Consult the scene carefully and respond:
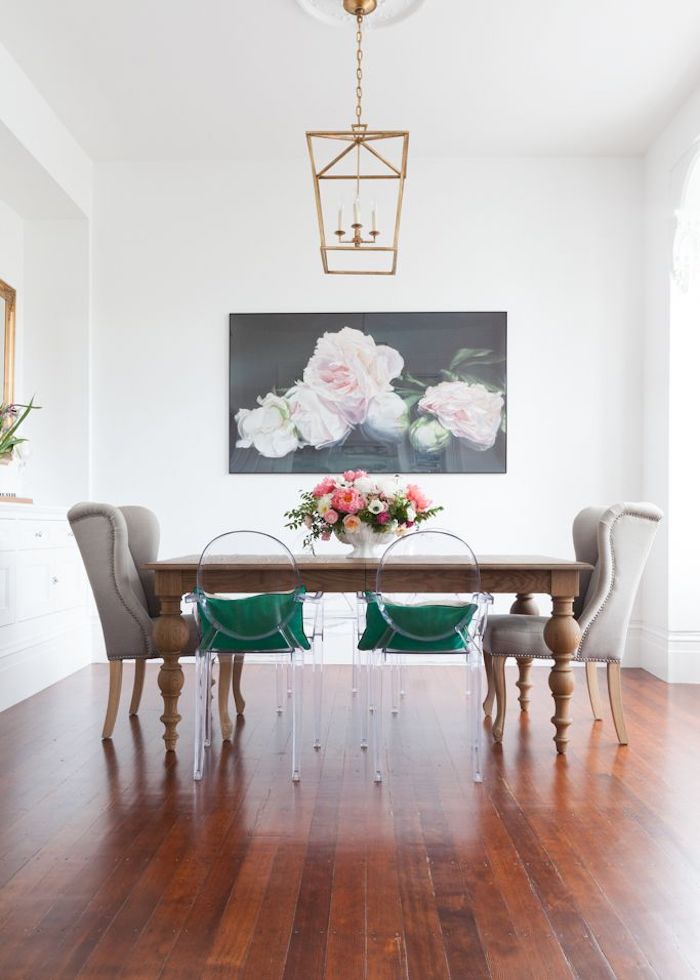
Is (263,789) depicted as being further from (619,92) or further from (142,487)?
(619,92)

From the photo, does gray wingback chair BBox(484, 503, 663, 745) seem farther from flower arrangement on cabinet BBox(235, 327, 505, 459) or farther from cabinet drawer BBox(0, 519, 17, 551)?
cabinet drawer BBox(0, 519, 17, 551)

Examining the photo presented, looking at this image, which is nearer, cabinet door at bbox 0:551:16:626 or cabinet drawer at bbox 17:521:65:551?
cabinet door at bbox 0:551:16:626

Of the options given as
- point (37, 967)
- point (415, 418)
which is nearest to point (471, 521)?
point (415, 418)

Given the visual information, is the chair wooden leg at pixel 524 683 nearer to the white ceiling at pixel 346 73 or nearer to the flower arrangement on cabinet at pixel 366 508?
the flower arrangement on cabinet at pixel 366 508

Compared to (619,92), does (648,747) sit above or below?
below

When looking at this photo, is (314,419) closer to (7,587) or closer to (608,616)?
(7,587)

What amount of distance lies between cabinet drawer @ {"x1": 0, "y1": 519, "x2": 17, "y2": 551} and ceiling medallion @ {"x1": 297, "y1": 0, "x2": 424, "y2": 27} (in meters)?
2.86

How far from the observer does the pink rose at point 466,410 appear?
600 centimetres

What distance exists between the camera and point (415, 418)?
601 centimetres

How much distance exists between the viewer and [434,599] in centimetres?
357

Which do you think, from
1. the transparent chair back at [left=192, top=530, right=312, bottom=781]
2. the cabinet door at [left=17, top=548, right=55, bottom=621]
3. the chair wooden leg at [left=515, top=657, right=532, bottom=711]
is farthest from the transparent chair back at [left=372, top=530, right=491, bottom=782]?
the cabinet door at [left=17, top=548, right=55, bottom=621]

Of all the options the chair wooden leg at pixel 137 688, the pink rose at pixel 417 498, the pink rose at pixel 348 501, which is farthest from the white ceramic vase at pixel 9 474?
the pink rose at pixel 417 498

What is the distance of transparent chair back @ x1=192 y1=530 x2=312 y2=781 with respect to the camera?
346 cm

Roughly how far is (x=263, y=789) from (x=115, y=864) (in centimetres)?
79
